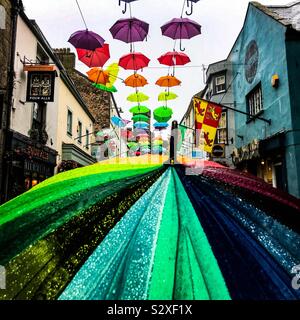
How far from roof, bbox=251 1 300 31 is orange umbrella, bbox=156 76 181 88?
15.8 feet

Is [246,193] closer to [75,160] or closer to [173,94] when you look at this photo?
[173,94]

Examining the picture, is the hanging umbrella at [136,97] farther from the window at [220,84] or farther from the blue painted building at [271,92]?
the window at [220,84]

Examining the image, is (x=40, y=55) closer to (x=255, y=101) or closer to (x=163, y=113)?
(x=163, y=113)

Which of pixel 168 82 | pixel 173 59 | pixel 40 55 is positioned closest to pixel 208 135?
pixel 173 59

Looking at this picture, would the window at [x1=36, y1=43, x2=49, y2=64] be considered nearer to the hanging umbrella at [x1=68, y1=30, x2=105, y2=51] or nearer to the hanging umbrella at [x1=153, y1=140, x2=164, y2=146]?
the hanging umbrella at [x1=68, y1=30, x2=105, y2=51]

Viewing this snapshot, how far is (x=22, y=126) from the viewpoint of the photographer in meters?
12.4

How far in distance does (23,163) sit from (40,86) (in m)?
2.99

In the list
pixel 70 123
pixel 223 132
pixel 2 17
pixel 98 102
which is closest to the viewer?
pixel 2 17

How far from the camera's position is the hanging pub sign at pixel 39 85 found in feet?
39.5

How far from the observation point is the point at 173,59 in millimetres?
13648

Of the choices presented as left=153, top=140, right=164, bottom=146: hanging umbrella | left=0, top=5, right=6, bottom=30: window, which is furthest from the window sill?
left=153, top=140, right=164, bottom=146: hanging umbrella

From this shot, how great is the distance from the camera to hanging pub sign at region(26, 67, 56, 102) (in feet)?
39.5

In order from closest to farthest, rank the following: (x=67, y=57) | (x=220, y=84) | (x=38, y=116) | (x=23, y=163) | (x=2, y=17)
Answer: (x=2, y=17), (x=23, y=163), (x=38, y=116), (x=220, y=84), (x=67, y=57)
